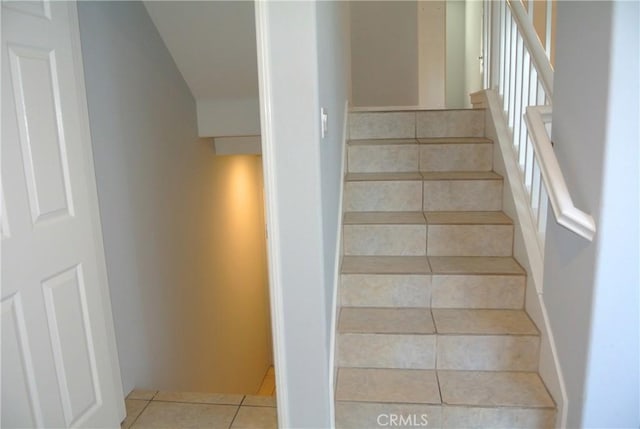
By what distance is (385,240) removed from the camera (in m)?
2.32

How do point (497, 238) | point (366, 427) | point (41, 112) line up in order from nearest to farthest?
point (41, 112) → point (366, 427) → point (497, 238)

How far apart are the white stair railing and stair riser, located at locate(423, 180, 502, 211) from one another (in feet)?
0.72

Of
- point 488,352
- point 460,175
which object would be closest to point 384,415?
point 488,352

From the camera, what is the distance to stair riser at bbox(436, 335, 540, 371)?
187 centimetres

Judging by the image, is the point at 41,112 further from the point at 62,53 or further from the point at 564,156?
the point at 564,156

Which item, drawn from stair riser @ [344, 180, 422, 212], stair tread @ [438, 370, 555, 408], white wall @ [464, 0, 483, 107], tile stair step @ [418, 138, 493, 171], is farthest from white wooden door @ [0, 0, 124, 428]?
white wall @ [464, 0, 483, 107]

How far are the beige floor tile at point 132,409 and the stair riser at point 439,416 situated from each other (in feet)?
3.07

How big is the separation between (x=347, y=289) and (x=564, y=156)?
3.59ft

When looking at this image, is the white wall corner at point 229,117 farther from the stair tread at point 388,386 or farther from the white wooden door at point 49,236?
the stair tread at point 388,386

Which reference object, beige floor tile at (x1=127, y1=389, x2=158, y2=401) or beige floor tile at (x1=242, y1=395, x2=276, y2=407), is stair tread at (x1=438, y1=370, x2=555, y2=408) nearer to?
beige floor tile at (x1=242, y1=395, x2=276, y2=407)

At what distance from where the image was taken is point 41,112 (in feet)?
4.95

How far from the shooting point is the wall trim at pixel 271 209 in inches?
55.6

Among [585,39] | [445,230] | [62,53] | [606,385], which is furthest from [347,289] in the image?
[62,53]

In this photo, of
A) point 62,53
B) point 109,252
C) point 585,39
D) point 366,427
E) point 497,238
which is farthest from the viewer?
point 497,238
